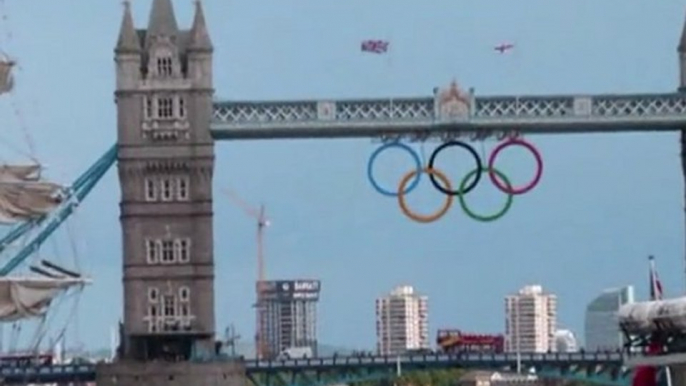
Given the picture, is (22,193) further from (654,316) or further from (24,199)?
(654,316)

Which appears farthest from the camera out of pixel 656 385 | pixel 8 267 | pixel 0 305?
pixel 8 267

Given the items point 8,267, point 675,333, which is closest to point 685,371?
point 675,333

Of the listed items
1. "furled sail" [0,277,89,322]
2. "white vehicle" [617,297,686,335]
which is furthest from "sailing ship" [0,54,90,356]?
"white vehicle" [617,297,686,335]

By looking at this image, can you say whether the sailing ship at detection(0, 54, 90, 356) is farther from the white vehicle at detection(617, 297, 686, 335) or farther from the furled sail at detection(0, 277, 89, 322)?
the white vehicle at detection(617, 297, 686, 335)

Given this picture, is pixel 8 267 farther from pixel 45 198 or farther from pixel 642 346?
pixel 642 346

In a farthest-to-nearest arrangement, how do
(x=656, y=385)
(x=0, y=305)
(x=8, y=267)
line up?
1. (x=8, y=267)
2. (x=0, y=305)
3. (x=656, y=385)

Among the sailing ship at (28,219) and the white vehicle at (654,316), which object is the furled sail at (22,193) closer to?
the sailing ship at (28,219)

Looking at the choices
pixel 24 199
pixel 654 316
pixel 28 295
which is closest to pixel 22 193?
pixel 24 199

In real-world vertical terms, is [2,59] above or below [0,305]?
above
